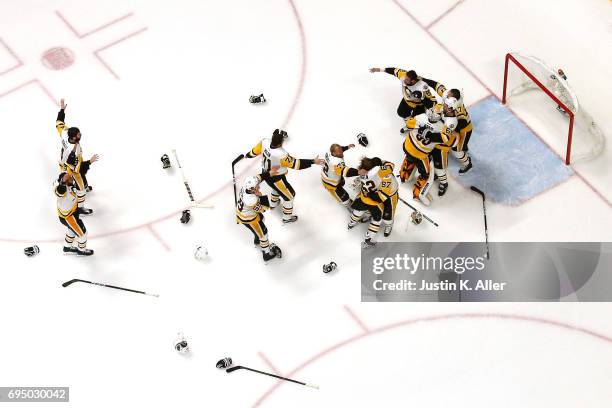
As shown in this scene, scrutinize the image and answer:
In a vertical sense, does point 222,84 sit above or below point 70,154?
above

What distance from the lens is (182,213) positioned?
1226cm

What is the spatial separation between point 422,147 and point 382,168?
741 millimetres

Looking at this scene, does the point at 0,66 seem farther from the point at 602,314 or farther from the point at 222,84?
the point at 602,314

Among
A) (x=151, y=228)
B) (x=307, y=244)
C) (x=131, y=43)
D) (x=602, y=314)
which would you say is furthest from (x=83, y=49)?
(x=602, y=314)

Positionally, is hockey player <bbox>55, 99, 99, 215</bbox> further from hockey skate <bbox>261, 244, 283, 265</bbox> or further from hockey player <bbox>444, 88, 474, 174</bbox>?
hockey player <bbox>444, 88, 474, 174</bbox>

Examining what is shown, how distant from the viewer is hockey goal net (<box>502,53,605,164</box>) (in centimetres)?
1233

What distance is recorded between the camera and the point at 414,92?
12.2 meters

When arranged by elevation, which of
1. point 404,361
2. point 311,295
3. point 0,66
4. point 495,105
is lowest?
point 404,361

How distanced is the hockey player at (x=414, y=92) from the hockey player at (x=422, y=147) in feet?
1.04

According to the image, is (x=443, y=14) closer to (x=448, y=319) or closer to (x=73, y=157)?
(x=448, y=319)

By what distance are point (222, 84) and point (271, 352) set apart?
3.65 m

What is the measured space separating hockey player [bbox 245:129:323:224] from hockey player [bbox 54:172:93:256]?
6.12 feet

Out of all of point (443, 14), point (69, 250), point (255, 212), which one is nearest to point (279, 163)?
point (255, 212)

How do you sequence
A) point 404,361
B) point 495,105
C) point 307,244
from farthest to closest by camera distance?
1. point 495,105
2. point 307,244
3. point 404,361
